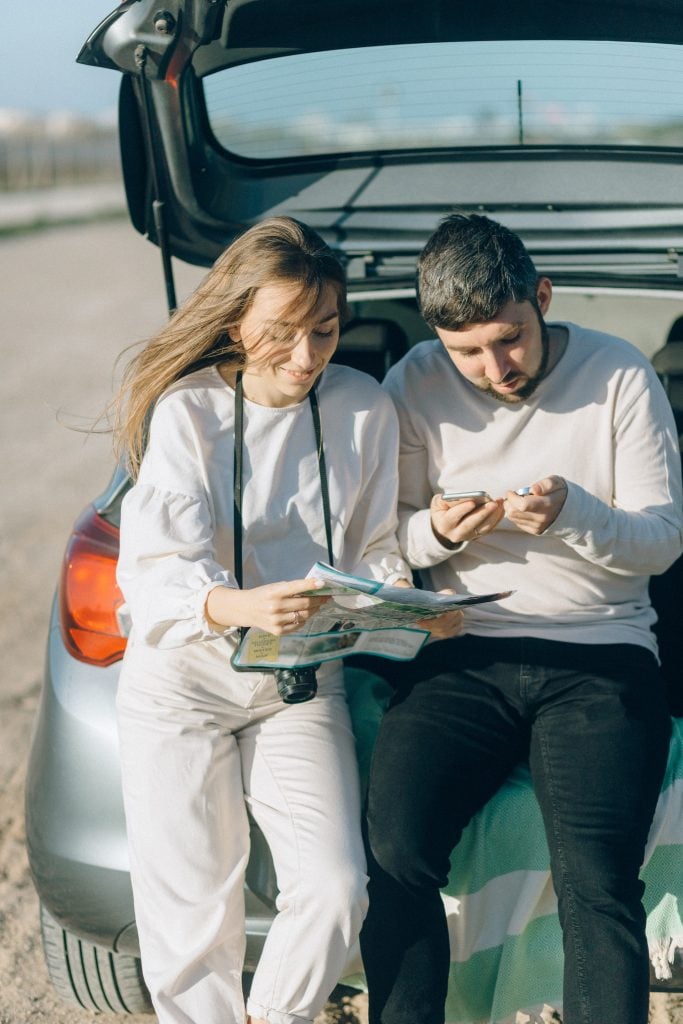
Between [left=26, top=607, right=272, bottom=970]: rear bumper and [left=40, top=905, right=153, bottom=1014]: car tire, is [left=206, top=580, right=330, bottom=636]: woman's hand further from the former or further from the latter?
[left=40, top=905, right=153, bottom=1014]: car tire

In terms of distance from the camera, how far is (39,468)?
22.3 feet

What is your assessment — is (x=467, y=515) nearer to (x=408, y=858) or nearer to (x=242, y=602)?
(x=242, y=602)

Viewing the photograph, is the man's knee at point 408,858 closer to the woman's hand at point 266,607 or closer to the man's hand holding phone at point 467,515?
the woman's hand at point 266,607

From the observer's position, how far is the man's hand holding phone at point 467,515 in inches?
87.6

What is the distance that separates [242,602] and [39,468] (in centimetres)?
503

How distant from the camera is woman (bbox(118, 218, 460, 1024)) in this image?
206 centimetres

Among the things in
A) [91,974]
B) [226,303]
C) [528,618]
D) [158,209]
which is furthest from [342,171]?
[91,974]

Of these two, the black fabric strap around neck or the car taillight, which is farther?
the car taillight

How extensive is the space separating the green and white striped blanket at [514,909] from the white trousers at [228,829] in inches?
8.2

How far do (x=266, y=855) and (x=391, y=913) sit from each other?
0.26 m

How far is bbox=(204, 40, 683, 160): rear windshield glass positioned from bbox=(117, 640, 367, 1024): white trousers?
1.30 m

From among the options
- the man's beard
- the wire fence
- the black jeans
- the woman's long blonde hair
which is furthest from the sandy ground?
the wire fence

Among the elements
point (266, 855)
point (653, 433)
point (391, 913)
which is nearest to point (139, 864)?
point (266, 855)

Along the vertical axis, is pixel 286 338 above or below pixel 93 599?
above
